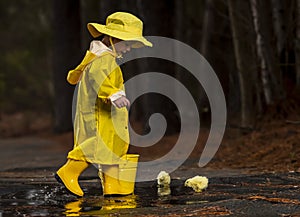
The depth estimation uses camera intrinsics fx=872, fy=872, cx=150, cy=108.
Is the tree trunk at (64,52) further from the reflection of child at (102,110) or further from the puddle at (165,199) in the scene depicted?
the reflection of child at (102,110)

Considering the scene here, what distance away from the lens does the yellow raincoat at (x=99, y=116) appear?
822 cm

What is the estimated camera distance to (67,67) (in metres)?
26.0

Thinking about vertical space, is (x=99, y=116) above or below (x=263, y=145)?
above

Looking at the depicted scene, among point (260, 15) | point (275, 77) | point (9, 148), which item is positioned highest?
point (260, 15)

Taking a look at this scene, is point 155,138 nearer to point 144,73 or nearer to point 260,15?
point 144,73

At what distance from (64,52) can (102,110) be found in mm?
17757

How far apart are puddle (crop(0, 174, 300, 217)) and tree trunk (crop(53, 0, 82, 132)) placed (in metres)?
15.9

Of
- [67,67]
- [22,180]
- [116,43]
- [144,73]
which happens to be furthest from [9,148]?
[116,43]

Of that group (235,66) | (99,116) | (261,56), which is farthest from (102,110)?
(235,66)

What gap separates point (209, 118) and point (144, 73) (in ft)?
6.46

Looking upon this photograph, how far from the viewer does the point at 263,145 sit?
44.3ft

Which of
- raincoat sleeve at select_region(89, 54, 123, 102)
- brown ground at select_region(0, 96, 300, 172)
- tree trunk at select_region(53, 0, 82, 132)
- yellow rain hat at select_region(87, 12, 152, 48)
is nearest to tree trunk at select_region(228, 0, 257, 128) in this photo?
brown ground at select_region(0, 96, 300, 172)

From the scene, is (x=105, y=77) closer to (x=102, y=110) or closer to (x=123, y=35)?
(x=102, y=110)

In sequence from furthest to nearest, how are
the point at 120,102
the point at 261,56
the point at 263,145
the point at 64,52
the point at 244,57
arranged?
the point at 64,52 → the point at 244,57 → the point at 261,56 → the point at 263,145 → the point at 120,102
